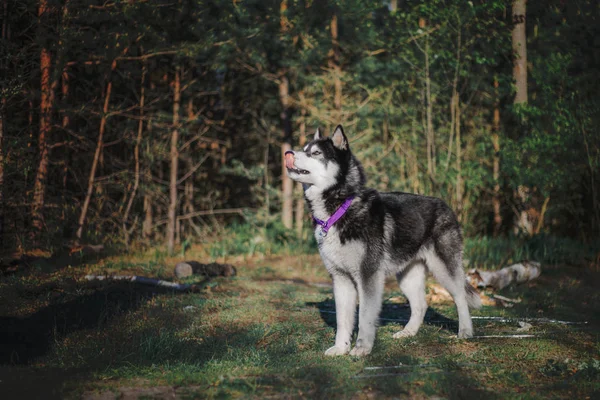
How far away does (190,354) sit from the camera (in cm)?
495

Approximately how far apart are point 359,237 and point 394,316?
257 cm

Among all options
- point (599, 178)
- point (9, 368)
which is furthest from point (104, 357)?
point (599, 178)

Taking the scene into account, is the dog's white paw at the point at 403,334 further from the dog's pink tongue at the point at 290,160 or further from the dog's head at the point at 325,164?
the dog's pink tongue at the point at 290,160

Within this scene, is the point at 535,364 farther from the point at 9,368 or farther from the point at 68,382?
the point at 9,368

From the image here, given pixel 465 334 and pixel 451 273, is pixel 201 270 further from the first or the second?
pixel 465 334

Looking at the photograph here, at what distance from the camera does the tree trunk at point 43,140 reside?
960cm

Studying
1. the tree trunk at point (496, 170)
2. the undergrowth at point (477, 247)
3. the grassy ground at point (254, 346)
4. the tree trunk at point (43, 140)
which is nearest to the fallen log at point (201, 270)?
the grassy ground at point (254, 346)

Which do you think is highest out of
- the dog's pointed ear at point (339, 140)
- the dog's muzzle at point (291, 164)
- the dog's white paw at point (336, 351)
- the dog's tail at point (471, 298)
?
the dog's pointed ear at point (339, 140)

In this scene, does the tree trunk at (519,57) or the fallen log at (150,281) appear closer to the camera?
the fallen log at (150,281)

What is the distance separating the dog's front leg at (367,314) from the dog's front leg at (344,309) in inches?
5.7

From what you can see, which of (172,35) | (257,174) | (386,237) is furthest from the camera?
(257,174)

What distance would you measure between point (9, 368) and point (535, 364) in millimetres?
Result: 4514

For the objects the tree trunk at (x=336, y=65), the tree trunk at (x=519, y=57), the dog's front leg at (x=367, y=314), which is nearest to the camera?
the dog's front leg at (x=367, y=314)

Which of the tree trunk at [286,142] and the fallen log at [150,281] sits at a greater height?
the tree trunk at [286,142]
